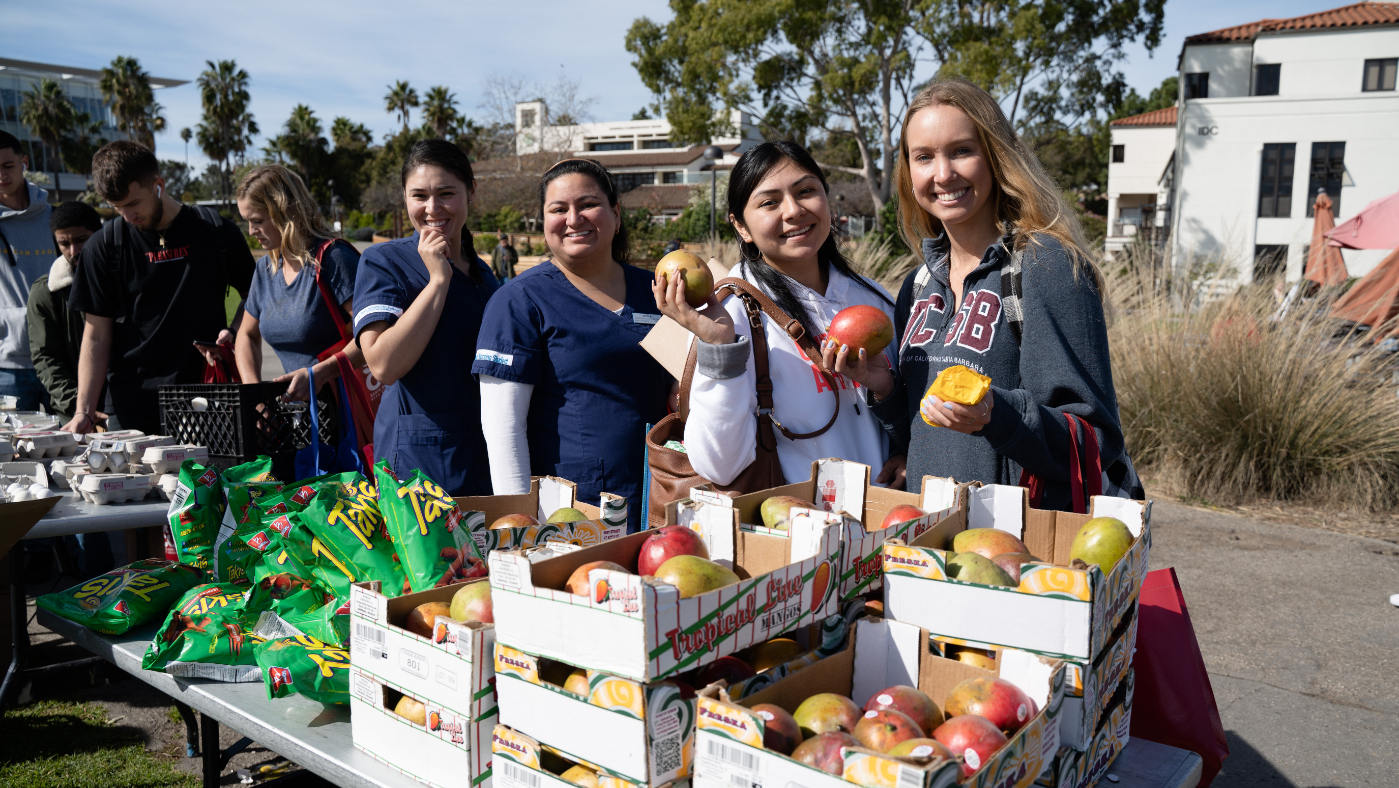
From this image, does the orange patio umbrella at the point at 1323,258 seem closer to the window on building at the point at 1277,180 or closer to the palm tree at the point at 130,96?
the window on building at the point at 1277,180

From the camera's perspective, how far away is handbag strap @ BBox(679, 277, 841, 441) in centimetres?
241

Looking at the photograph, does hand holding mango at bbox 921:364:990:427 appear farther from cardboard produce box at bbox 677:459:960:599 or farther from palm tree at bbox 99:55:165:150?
palm tree at bbox 99:55:165:150

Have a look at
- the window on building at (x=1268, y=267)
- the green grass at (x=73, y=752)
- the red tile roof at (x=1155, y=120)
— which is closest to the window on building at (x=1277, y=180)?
the red tile roof at (x=1155, y=120)

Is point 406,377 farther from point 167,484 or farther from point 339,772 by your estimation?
point 339,772

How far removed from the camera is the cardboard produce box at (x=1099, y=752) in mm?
1368

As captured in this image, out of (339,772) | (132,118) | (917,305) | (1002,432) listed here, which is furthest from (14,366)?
(132,118)

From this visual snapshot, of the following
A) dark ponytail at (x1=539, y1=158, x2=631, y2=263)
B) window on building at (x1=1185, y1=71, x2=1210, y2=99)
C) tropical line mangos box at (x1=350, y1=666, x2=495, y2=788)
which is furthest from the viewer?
window on building at (x1=1185, y1=71, x2=1210, y2=99)

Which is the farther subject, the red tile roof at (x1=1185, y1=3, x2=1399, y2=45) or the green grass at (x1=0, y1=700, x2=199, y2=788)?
the red tile roof at (x1=1185, y1=3, x2=1399, y2=45)

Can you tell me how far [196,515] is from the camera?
2373mm

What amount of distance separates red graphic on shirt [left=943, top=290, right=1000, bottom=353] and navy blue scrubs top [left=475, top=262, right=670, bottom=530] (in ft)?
3.34

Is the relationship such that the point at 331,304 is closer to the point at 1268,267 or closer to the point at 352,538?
the point at 352,538

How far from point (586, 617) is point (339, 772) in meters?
0.72

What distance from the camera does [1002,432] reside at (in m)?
1.95

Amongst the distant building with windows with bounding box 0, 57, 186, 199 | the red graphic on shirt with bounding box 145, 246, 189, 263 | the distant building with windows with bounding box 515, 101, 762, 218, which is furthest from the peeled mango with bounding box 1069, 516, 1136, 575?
the distant building with windows with bounding box 0, 57, 186, 199
